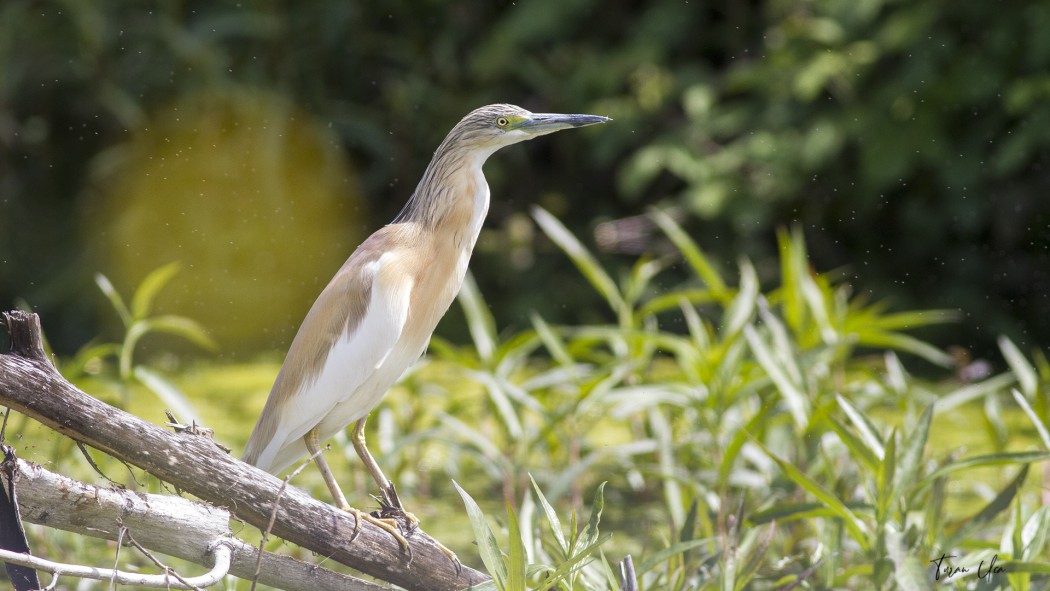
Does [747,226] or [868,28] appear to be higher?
[868,28]

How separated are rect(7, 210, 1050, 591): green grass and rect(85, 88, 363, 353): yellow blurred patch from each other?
73.9 inches

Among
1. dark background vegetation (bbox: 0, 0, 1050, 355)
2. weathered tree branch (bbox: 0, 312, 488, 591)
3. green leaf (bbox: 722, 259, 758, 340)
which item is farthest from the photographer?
dark background vegetation (bbox: 0, 0, 1050, 355)

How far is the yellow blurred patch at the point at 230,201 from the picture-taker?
19.0ft

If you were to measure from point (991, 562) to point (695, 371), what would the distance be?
93 centimetres

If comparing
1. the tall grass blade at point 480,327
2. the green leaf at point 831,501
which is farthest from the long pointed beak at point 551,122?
the tall grass blade at point 480,327

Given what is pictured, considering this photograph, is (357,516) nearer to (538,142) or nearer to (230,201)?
(230,201)

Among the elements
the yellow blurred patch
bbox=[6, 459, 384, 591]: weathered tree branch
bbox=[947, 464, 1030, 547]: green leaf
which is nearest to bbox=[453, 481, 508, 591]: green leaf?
bbox=[6, 459, 384, 591]: weathered tree branch

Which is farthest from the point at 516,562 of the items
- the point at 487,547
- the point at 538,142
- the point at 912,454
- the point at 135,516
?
the point at 538,142

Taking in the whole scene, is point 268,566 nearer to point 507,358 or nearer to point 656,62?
point 507,358

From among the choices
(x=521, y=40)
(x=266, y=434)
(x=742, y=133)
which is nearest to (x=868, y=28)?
(x=742, y=133)

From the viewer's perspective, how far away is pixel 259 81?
20.5ft

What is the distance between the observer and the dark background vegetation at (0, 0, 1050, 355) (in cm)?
530

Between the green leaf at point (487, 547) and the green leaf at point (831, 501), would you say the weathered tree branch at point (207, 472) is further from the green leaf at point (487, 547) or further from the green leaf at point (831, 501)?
the green leaf at point (831, 501)
